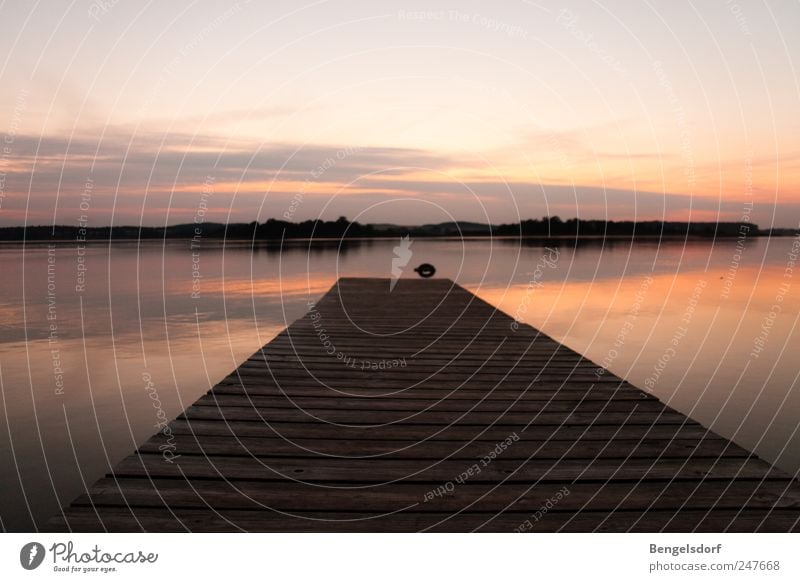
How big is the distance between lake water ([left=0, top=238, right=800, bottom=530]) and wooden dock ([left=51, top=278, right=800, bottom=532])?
2.33 metres

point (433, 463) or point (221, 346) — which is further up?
point (433, 463)

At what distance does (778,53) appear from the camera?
267 inches

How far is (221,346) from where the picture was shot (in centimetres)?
1350

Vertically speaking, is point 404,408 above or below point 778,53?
below

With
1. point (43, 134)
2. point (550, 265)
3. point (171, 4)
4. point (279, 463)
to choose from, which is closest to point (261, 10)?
point (171, 4)

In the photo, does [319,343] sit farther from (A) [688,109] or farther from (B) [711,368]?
(B) [711,368]

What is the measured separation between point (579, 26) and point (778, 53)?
2.17 m

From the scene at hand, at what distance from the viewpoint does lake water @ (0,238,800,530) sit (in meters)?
7.67

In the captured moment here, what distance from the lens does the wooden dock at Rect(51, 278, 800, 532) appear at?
3.40 metres

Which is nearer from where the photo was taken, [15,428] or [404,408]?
[404,408]

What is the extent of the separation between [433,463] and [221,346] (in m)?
10.0

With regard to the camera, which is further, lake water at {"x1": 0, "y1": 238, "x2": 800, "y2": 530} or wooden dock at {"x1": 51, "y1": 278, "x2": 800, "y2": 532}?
lake water at {"x1": 0, "y1": 238, "x2": 800, "y2": 530}

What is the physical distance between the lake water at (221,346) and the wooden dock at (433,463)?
233 cm

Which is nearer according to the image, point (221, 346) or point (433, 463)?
point (433, 463)
